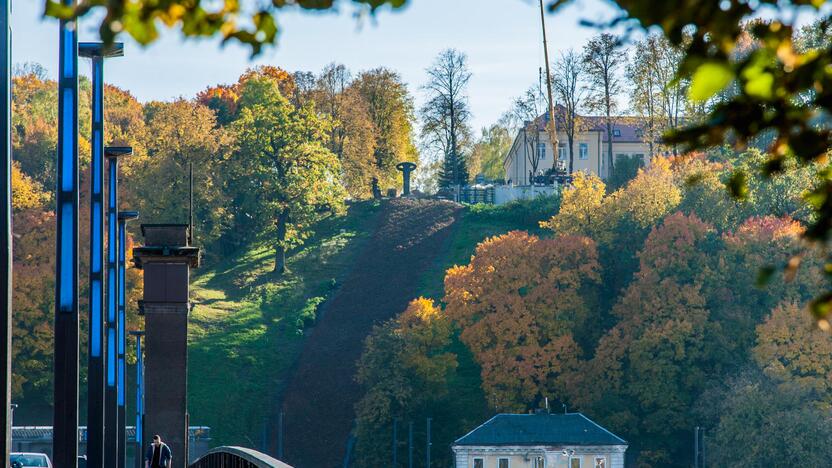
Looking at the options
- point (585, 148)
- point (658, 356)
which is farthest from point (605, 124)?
point (658, 356)

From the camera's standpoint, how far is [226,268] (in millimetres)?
95438

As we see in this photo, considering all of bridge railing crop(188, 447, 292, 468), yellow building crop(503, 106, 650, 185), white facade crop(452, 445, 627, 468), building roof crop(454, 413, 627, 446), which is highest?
yellow building crop(503, 106, 650, 185)

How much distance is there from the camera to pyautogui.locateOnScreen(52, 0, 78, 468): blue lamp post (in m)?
16.5

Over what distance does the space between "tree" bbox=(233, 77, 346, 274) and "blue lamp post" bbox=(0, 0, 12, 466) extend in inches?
3080

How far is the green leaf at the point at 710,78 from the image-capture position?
3477 millimetres

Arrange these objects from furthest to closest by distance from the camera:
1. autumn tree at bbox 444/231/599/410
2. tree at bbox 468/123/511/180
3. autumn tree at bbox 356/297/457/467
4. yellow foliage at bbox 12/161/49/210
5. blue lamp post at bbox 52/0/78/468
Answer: tree at bbox 468/123/511/180, yellow foliage at bbox 12/161/49/210, autumn tree at bbox 444/231/599/410, autumn tree at bbox 356/297/457/467, blue lamp post at bbox 52/0/78/468

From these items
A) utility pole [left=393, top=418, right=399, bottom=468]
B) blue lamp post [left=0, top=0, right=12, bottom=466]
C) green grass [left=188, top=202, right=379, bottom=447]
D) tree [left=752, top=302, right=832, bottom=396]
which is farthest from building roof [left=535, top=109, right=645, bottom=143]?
blue lamp post [left=0, top=0, right=12, bottom=466]

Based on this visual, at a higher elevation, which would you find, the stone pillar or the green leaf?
the green leaf

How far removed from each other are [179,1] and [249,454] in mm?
9428

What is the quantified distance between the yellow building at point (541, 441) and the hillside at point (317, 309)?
3.29 meters

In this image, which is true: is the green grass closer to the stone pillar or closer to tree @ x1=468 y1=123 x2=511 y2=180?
the stone pillar

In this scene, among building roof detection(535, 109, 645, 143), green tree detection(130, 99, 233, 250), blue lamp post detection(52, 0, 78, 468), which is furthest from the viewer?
building roof detection(535, 109, 645, 143)

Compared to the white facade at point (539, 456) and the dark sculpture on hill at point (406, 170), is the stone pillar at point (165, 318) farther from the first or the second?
the dark sculpture on hill at point (406, 170)

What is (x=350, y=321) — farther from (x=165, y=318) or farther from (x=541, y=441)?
(x=165, y=318)
